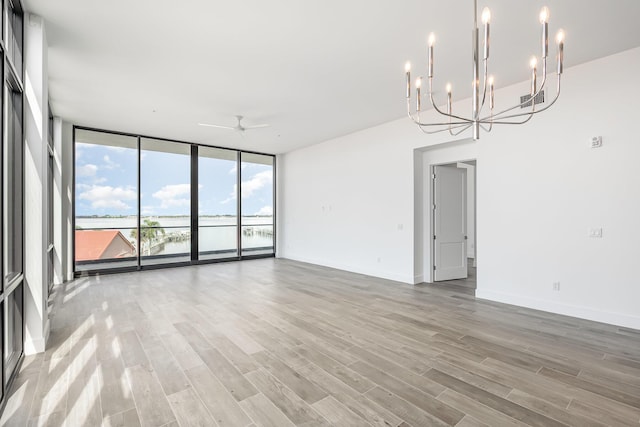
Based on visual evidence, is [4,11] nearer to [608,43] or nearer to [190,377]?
[190,377]

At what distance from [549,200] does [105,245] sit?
971cm

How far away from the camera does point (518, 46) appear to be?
3.39 meters

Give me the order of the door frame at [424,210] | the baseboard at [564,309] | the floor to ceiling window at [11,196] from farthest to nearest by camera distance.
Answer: the door frame at [424,210] → the baseboard at [564,309] → the floor to ceiling window at [11,196]

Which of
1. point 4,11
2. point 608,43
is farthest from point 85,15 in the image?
point 608,43

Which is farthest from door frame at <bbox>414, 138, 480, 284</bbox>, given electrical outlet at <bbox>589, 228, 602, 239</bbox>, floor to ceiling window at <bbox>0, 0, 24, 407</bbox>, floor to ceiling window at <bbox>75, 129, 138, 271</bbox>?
floor to ceiling window at <bbox>75, 129, 138, 271</bbox>

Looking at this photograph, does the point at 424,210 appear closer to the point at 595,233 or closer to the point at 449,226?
the point at 449,226

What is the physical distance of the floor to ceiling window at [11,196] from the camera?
225cm

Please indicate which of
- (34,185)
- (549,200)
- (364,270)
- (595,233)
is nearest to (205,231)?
(364,270)

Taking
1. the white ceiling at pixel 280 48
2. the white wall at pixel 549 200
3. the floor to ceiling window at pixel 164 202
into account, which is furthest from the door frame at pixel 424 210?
the floor to ceiling window at pixel 164 202

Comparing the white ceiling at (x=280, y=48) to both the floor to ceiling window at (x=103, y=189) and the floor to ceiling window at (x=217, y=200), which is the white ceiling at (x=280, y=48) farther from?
the floor to ceiling window at (x=217, y=200)

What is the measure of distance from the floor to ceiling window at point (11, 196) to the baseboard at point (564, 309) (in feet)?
17.9

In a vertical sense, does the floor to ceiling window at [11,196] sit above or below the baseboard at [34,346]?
above

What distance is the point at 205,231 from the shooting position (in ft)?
27.3

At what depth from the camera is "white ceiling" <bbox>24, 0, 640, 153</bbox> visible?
2.80m
